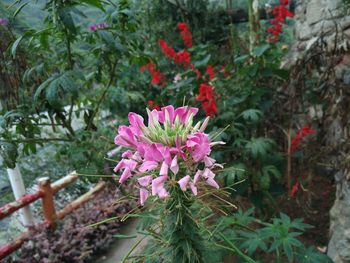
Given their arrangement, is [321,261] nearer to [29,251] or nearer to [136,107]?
[29,251]

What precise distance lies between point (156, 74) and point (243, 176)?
185 cm

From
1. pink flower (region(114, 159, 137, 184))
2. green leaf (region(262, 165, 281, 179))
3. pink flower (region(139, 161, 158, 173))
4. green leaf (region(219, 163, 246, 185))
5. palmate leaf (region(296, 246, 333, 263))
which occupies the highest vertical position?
pink flower (region(139, 161, 158, 173))

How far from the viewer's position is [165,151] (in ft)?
3.17

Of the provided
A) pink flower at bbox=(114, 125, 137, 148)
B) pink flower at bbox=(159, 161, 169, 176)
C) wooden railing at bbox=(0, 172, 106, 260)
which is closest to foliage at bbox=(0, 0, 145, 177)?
wooden railing at bbox=(0, 172, 106, 260)

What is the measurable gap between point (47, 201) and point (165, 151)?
261cm

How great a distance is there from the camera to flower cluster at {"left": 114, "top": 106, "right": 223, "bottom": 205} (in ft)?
3.19

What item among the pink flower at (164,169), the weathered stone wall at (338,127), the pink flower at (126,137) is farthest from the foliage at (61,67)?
the weathered stone wall at (338,127)

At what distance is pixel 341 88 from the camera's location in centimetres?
233

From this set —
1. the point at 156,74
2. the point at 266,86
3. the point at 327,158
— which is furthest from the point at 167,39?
the point at 327,158

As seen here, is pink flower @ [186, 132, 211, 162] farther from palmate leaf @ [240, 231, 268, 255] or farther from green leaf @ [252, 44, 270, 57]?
green leaf @ [252, 44, 270, 57]

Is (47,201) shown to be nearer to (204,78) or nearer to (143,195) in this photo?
(204,78)

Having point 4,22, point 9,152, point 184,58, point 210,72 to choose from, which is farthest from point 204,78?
point 9,152

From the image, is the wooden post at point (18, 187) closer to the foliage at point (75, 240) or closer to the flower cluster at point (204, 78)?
the foliage at point (75, 240)

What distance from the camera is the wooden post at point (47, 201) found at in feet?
10.5
